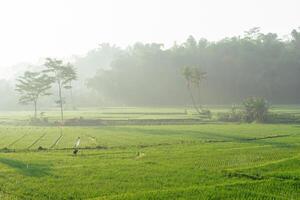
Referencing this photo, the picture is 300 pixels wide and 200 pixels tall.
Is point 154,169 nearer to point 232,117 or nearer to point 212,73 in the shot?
point 232,117

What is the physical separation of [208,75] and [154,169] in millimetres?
72834

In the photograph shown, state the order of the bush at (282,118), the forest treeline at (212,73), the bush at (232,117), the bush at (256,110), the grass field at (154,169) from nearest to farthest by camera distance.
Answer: the grass field at (154,169)
the bush at (282,118)
the bush at (256,110)
the bush at (232,117)
the forest treeline at (212,73)

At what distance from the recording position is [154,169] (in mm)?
20875

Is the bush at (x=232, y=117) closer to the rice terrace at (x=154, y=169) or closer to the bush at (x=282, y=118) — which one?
the bush at (x=282, y=118)

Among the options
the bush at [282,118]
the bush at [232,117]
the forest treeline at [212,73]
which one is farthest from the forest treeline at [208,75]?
the bush at [282,118]

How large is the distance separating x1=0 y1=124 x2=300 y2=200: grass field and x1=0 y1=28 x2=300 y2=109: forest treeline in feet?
191

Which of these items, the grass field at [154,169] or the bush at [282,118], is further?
the bush at [282,118]

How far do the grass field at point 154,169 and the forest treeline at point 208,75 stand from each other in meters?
58.4

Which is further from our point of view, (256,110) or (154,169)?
(256,110)

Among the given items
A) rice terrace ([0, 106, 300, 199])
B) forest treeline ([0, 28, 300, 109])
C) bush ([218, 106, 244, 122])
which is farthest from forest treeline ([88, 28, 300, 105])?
rice terrace ([0, 106, 300, 199])

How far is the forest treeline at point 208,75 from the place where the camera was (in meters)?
90.0

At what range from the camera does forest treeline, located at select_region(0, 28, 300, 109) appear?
9000 cm

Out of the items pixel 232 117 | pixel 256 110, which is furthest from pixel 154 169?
pixel 232 117

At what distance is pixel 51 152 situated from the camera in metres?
A: 28.1
